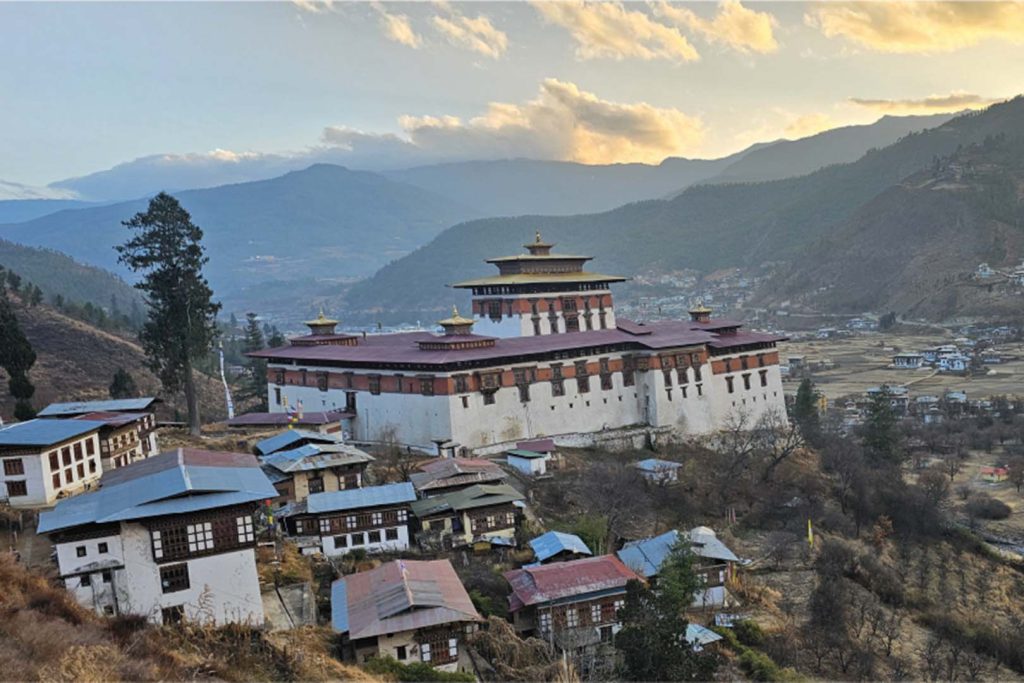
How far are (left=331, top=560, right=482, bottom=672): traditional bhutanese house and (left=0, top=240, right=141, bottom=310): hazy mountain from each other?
163950 mm

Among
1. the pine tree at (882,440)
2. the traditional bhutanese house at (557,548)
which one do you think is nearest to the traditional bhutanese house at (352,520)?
the traditional bhutanese house at (557,548)

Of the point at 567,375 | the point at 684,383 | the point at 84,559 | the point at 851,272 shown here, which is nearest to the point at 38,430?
the point at 84,559

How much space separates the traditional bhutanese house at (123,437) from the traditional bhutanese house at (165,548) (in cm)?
938

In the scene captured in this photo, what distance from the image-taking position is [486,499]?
33.9m

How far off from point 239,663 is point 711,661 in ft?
48.4

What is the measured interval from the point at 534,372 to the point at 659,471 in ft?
30.3

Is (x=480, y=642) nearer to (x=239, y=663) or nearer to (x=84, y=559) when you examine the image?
(x=239, y=663)

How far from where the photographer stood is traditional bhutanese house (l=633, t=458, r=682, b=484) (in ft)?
146

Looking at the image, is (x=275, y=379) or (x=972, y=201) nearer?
(x=275, y=379)

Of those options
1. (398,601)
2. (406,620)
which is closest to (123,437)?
(398,601)

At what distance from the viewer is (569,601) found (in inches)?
1112

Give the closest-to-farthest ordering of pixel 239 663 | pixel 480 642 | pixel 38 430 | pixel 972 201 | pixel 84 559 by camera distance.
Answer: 1. pixel 239 663
2. pixel 84 559
3. pixel 480 642
4. pixel 38 430
5. pixel 972 201

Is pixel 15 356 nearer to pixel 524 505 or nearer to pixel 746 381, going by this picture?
pixel 524 505

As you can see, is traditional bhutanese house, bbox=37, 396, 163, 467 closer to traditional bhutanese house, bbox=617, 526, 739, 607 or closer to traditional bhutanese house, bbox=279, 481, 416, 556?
traditional bhutanese house, bbox=279, 481, 416, 556
